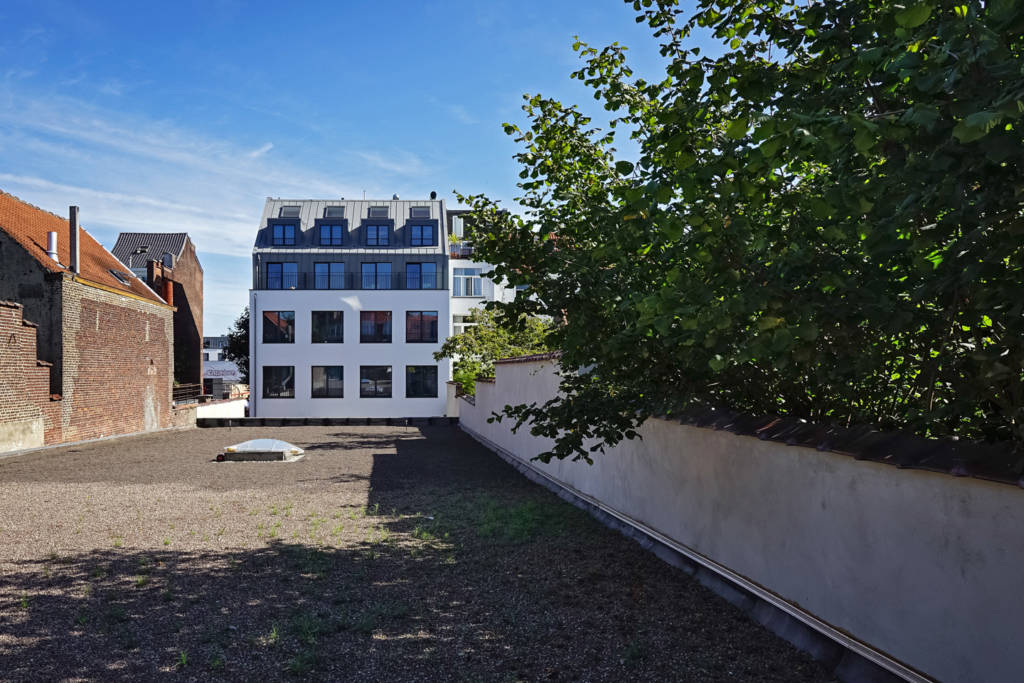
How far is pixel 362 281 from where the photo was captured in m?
44.0

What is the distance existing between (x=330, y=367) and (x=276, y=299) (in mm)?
5110

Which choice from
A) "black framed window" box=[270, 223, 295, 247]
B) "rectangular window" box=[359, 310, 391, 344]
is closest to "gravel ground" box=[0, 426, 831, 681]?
"rectangular window" box=[359, 310, 391, 344]

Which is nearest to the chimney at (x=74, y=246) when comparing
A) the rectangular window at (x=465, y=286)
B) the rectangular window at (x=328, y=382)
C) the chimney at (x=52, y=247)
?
the chimney at (x=52, y=247)

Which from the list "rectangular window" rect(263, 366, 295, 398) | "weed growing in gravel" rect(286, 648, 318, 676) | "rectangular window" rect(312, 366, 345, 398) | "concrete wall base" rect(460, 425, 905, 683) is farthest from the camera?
"rectangular window" rect(312, 366, 345, 398)

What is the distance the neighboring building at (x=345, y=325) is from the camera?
42.9m

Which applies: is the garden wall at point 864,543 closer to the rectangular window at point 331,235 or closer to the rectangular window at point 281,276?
the rectangular window at point 281,276

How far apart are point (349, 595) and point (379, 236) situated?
39.7 meters

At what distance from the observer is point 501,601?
252 inches

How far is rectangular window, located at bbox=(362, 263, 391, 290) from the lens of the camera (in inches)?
1731

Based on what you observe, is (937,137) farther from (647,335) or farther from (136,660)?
(136,660)

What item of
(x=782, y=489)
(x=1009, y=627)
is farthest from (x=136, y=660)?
(x=1009, y=627)

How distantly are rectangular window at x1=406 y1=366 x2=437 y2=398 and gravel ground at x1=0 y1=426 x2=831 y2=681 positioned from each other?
30361mm

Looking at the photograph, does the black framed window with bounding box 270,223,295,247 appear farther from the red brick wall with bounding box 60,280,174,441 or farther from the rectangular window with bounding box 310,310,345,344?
the red brick wall with bounding box 60,280,174,441

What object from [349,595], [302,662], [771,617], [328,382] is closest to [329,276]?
[328,382]
